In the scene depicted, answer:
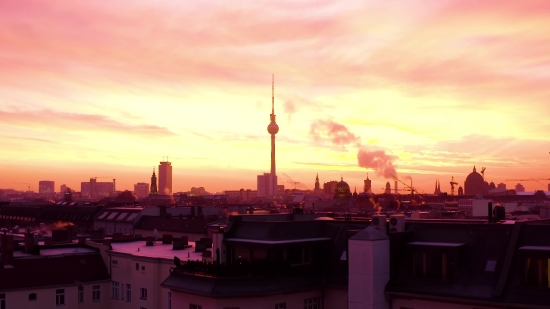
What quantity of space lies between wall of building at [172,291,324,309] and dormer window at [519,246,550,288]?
8.91 metres

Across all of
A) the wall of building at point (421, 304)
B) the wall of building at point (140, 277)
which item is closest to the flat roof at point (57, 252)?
the wall of building at point (140, 277)

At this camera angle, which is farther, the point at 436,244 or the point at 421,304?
the point at 436,244

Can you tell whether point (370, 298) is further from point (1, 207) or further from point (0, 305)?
point (1, 207)

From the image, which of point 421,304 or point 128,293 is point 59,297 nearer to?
point 128,293

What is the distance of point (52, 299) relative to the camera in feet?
160

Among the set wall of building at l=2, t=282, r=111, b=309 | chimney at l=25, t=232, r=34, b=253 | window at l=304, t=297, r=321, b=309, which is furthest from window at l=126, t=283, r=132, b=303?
window at l=304, t=297, r=321, b=309

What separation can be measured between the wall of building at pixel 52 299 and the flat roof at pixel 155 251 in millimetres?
3872

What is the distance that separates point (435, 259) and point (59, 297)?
33.0 meters

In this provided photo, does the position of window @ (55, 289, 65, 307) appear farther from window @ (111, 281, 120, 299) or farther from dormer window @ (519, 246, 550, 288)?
dormer window @ (519, 246, 550, 288)

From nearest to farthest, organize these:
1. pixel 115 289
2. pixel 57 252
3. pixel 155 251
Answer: pixel 115 289, pixel 155 251, pixel 57 252

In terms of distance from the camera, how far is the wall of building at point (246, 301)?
2856 centimetres

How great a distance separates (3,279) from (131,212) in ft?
239

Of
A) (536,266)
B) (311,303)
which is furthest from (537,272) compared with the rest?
(311,303)

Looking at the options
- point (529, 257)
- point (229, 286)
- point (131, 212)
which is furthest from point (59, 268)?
point (131, 212)
